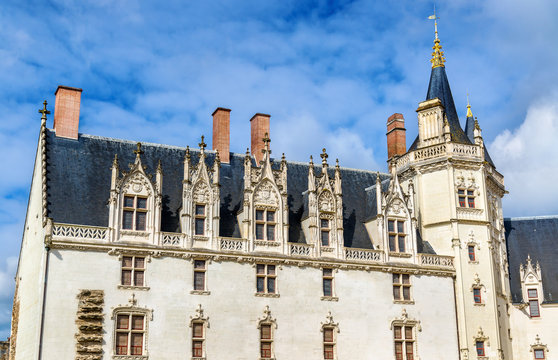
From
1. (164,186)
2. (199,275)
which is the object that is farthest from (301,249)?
(164,186)

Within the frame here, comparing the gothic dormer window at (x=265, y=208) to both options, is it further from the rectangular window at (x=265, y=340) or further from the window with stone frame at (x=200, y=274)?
the rectangular window at (x=265, y=340)

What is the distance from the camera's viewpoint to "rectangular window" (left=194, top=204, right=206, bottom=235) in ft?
104

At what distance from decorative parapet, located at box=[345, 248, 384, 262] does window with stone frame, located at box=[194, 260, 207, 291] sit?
21.5 ft

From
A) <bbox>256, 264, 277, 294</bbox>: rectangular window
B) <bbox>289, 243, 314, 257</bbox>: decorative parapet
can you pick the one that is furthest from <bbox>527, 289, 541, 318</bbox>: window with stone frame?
<bbox>256, 264, 277, 294</bbox>: rectangular window

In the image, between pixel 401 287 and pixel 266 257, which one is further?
pixel 401 287

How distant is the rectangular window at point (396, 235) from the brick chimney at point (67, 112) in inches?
580

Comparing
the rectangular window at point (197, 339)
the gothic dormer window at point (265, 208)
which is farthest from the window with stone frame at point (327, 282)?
the rectangular window at point (197, 339)

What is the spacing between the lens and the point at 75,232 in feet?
96.3

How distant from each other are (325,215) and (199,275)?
6.47m

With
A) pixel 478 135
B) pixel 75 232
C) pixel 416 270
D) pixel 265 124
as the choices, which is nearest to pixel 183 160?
pixel 265 124

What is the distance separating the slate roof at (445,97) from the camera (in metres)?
38.7

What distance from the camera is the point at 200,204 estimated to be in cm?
3197

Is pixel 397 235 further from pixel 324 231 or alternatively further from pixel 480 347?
pixel 480 347

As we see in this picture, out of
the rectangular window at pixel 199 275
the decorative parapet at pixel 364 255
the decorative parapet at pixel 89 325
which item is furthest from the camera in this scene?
the decorative parapet at pixel 364 255
